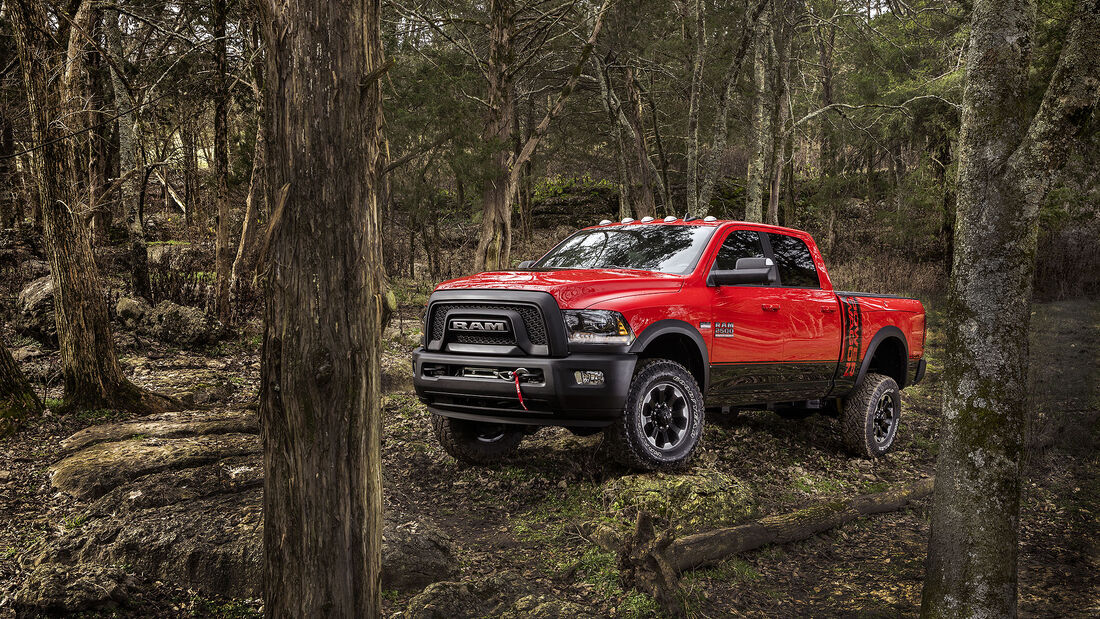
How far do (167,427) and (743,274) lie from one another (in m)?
5.16

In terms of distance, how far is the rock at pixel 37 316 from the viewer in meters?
9.99

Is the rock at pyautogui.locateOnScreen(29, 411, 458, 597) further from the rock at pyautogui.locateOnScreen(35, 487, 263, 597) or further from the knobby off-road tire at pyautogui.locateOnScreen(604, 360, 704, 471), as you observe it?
the knobby off-road tire at pyautogui.locateOnScreen(604, 360, 704, 471)

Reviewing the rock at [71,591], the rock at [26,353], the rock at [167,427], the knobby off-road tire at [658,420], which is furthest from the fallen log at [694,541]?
the rock at [26,353]

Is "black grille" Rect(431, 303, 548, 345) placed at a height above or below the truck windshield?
below

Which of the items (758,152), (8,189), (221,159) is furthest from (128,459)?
(8,189)

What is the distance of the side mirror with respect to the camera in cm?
633

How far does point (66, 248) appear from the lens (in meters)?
7.10

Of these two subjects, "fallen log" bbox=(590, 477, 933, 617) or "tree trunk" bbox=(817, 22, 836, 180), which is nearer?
"fallen log" bbox=(590, 477, 933, 617)

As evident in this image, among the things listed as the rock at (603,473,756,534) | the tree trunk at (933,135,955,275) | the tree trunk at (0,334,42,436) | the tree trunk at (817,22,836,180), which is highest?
the tree trunk at (817,22,836,180)

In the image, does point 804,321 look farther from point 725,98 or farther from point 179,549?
point 725,98

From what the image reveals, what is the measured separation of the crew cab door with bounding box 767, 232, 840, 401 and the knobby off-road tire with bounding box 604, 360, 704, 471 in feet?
5.29

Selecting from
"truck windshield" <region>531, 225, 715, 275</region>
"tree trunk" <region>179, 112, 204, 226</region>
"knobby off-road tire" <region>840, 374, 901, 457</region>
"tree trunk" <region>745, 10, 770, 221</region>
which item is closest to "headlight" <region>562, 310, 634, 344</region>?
"truck windshield" <region>531, 225, 715, 275</region>

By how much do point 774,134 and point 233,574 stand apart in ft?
52.2

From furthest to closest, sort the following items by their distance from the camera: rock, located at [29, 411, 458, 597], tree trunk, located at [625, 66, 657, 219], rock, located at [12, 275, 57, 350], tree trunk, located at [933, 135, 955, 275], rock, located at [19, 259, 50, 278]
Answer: tree trunk, located at [625, 66, 657, 219] → tree trunk, located at [933, 135, 955, 275] → rock, located at [19, 259, 50, 278] → rock, located at [12, 275, 57, 350] → rock, located at [29, 411, 458, 597]
